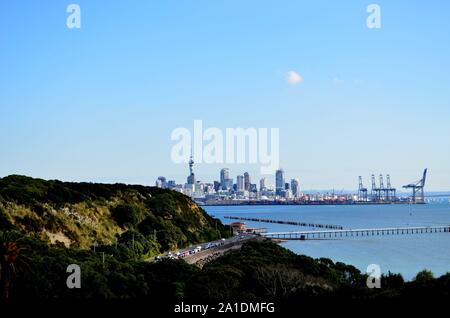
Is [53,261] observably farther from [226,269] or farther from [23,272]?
[226,269]

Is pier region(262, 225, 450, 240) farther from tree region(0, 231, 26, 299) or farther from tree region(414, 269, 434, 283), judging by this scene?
tree region(0, 231, 26, 299)

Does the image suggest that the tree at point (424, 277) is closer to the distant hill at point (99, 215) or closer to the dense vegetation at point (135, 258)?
the dense vegetation at point (135, 258)

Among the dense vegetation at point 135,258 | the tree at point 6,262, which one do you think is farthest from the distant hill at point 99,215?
the tree at point 6,262

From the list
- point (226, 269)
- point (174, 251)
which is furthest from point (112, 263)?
point (174, 251)

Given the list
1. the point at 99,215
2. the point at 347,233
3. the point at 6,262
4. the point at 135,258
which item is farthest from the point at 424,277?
the point at 347,233

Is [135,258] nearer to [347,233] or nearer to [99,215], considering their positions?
[99,215]

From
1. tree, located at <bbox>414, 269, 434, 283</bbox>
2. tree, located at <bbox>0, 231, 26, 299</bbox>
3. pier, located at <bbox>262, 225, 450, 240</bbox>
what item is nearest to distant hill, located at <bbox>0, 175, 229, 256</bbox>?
pier, located at <bbox>262, 225, 450, 240</bbox>
